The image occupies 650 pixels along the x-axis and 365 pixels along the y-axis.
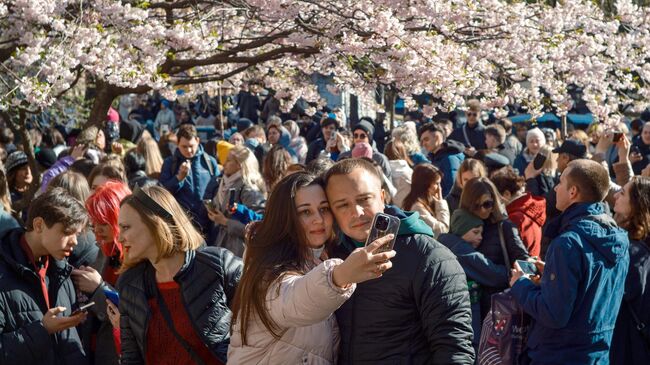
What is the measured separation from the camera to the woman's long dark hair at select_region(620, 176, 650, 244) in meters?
5.55

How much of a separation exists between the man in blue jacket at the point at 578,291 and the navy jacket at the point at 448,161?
17.5 ft

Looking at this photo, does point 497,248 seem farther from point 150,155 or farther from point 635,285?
point 150,155

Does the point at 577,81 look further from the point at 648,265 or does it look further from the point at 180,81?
the point at 648,265

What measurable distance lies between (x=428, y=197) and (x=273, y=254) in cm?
412

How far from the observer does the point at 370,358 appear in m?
3.37

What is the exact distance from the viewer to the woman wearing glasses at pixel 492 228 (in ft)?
20.2

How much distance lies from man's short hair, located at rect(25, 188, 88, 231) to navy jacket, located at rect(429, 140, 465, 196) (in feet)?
19.5

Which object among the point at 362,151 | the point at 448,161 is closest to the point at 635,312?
the point at 362,151

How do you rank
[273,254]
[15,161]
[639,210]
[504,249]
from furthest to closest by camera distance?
[15,161], [504,249], [639,210], [273,254]

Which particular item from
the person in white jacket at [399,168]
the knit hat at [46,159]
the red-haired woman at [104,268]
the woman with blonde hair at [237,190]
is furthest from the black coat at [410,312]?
the knit hat at [46,159]

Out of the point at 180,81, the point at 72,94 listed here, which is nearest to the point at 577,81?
the point at 180,81

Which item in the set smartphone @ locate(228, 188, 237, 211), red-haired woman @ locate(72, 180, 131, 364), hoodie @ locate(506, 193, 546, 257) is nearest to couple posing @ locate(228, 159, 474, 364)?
red-haired woman @ locate(72, 180, 131, 364)

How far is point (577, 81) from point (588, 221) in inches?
245

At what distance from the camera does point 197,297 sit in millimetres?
4000
